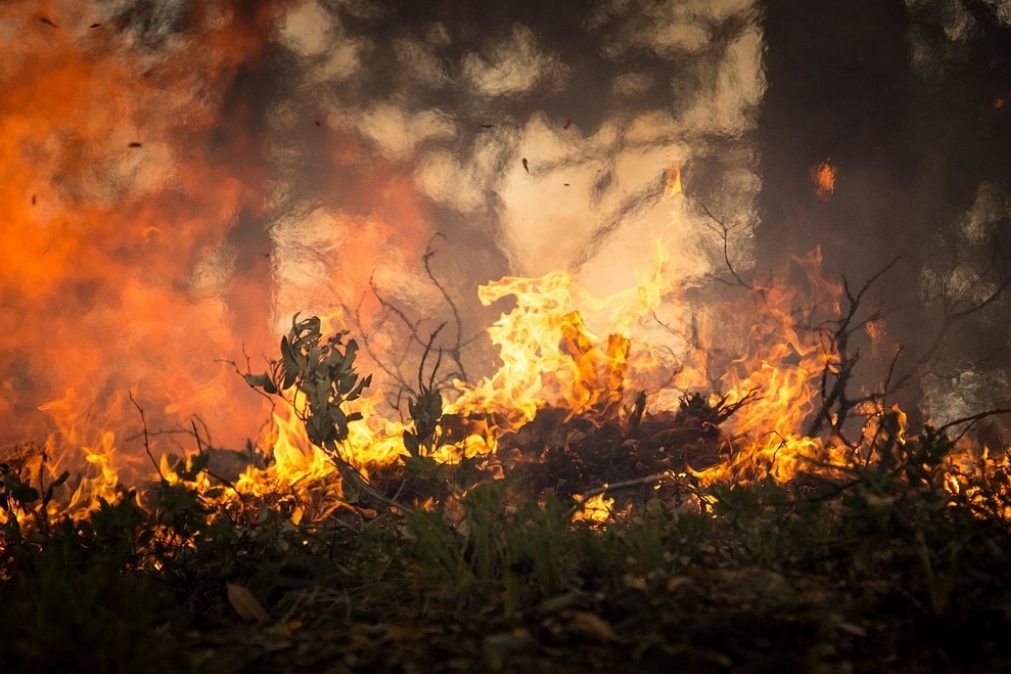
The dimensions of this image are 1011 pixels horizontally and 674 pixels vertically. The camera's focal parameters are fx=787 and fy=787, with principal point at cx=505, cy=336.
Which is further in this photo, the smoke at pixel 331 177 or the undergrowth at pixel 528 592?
the smoke at pixel 331 177

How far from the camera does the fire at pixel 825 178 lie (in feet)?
34.9

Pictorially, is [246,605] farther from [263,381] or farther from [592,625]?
[263,381]

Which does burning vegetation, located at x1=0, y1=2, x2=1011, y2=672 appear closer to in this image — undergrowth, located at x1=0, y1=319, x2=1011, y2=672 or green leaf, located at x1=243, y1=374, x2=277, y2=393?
green leaf, located at x1=243, y1=374, x2=277, y2=393

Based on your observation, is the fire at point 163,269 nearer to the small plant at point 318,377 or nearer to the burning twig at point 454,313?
the burning twig at point 454,313

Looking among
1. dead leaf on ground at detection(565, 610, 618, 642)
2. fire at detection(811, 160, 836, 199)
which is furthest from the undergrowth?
fire at detection(811, 160, 836, 199)

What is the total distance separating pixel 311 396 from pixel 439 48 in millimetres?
8175

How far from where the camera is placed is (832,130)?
10594 millimetres

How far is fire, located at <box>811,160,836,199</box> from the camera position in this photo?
34.9 ft

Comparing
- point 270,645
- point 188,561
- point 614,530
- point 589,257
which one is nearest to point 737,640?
point 614,530

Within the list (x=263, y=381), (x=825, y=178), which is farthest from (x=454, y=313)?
(x=263, y=381)

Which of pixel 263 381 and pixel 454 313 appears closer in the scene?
pixel 263 381

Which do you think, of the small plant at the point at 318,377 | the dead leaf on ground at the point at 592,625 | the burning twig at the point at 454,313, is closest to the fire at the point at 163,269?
the burning twig at the point at 454,313

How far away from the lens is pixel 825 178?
34.9ft

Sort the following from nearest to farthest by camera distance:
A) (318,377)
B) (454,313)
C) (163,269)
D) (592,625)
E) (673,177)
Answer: (592,625)
(318,377)
(454,313)
(163,269)
(673,177)
